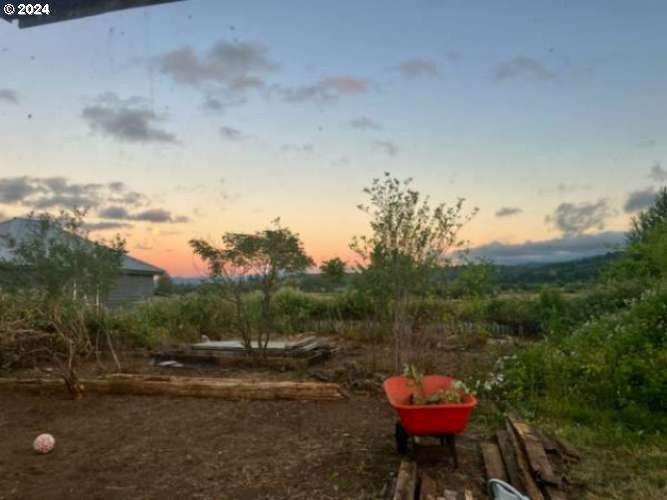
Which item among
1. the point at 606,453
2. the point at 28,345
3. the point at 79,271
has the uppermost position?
the point at 79,271

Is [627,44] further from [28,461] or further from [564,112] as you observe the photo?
[28,461]

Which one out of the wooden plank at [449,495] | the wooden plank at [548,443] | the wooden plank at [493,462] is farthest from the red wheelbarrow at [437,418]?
the wooden plank at [548,443]

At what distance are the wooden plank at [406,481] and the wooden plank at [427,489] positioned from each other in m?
0.05

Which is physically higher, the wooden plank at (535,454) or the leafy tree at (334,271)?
the leafy tree at (334,271)

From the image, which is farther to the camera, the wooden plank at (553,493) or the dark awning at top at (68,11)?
the wooden plank at (553,493)

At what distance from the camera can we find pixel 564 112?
7969 mm

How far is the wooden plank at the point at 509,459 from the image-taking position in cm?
394

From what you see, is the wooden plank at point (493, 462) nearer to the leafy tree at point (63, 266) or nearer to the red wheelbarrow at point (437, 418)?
the red wheelbarrow at point (437, 418)

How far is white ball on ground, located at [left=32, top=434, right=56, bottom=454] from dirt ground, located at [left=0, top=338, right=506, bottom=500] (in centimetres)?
7

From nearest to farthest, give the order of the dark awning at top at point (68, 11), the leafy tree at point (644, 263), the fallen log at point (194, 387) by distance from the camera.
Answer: the dark awning at top at point (68, 11), the fallen log at point (194, 387), the leafy tree at point (644, 263)

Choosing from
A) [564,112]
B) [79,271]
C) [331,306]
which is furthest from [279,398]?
[331,306]

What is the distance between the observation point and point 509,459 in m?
4.35

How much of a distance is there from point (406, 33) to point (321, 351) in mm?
5295

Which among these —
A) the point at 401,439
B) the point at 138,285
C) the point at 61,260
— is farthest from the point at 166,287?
the point at 401,439
